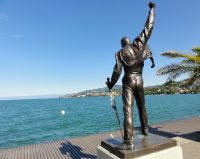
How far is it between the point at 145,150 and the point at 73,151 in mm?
5213

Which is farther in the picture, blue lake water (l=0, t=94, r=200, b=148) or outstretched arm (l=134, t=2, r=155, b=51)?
blue lake water (l=0, t=94, r=200, b=148)

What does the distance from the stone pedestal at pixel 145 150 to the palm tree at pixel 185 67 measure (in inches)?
194

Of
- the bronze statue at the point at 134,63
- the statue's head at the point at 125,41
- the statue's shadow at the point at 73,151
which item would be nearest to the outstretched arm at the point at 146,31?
the bronze statue at the point at 134,63

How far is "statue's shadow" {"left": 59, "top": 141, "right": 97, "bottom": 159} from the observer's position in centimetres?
853

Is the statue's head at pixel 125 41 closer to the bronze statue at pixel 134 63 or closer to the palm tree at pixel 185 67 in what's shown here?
the bronze statue at pixel 134 63

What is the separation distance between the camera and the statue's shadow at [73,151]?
853cm

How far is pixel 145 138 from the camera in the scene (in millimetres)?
5648

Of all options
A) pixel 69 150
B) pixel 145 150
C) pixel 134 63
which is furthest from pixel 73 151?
pixel 134 63

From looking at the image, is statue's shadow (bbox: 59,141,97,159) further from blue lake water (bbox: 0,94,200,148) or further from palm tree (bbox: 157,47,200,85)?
blue lake water (bbox: 0,94,200,148)

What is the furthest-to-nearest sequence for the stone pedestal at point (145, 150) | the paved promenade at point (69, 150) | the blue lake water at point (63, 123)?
the blue lake water at point (63, 123)
the paved promenade at point (69, 150)
the stone pedestal at point (145, 150)

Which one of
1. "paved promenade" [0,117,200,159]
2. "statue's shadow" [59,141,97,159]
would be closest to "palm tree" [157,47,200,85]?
"paved promenade" [0,117,200,159]

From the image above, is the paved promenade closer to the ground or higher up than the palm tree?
closer to the ground

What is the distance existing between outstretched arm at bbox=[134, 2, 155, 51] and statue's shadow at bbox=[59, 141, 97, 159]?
4.91 m

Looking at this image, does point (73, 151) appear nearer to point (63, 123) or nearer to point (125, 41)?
point (125, 41)
